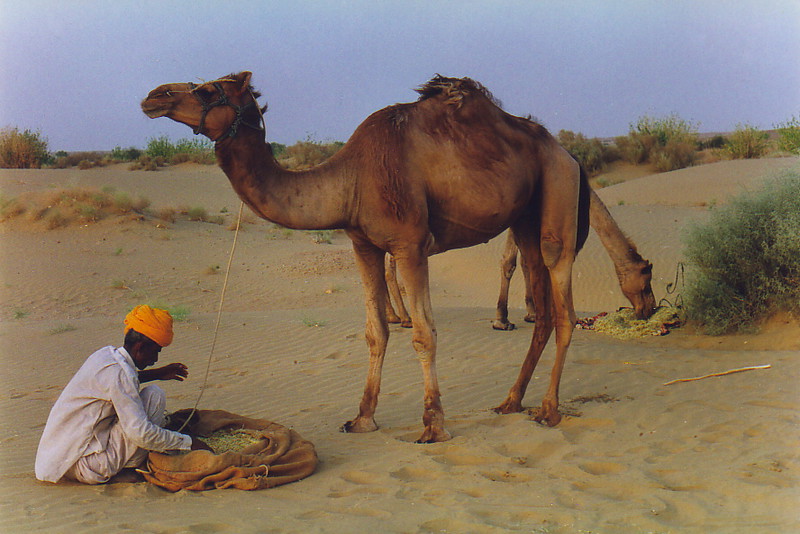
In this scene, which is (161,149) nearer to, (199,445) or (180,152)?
(180,152)

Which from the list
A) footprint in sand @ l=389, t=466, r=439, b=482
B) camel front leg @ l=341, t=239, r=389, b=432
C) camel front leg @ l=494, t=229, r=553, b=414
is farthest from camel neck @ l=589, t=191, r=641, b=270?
footprint in sand @ l=389, t=466, r=439, b=482

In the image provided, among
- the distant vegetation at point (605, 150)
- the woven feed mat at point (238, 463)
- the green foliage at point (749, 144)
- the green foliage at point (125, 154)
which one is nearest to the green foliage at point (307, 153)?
the distant vegetation at point (605, 150)

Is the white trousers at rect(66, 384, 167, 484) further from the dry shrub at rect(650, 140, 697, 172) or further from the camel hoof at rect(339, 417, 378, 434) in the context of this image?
the dry shrub at rect(650, 140, 697, 172)

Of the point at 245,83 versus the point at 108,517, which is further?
the point at 245,83

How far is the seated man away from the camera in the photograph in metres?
4.72

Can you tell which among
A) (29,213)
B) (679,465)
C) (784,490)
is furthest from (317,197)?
(29,213)

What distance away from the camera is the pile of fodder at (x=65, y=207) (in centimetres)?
2169

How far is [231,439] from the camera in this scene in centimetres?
547

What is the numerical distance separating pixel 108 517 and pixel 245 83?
10.2 feet

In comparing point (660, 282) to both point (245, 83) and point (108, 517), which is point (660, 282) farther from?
point (108, 517)

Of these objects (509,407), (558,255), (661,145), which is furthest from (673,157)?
(509,407)

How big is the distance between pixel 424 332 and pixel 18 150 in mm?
38237

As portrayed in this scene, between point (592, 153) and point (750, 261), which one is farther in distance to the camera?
point (592, 153)

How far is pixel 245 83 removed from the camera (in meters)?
5.41
